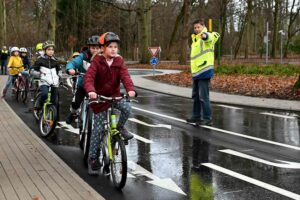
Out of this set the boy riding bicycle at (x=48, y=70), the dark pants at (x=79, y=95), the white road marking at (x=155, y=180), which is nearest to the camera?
the white road marking at (x=155, y=180)

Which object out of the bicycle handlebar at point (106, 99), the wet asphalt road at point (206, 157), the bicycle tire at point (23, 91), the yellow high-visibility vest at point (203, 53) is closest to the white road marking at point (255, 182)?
the wet asphalt road at point (206, 157)

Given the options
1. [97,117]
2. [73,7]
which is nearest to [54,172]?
[97,117]

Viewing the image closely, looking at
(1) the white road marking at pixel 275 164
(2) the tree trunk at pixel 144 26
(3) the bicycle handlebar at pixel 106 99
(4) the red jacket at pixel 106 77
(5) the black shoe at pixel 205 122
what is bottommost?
(1) the white road marking at pixel 275 164

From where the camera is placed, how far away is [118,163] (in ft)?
18.8

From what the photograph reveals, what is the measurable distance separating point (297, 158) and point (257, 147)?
0.98 meters

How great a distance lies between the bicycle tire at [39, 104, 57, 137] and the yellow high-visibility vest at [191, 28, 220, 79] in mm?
3174

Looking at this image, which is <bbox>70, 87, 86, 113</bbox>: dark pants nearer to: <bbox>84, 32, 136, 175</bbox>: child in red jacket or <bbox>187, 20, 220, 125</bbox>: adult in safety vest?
<bbox>84, 32, 136, 175</bbox>: child in red jacket

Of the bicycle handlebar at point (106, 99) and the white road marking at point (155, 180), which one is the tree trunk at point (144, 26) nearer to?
the white road marking at point (155, 180)

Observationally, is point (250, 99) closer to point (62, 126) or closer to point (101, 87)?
point (62, 126)

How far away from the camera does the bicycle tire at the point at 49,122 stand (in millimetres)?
9095

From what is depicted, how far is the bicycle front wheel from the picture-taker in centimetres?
555

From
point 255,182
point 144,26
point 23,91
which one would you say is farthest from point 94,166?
point 144,26

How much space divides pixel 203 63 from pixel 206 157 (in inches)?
128

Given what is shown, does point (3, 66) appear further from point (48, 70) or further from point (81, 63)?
point (81, 63)
